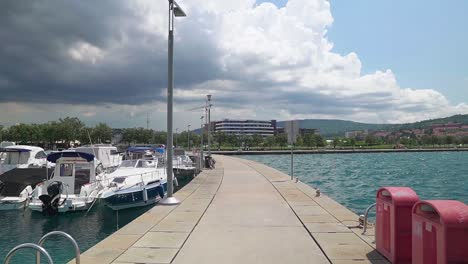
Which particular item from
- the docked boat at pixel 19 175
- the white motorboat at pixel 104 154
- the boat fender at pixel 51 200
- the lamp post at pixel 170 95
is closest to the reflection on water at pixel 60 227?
the boat fender at pixel 51 200

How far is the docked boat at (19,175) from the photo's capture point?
74.7 ft

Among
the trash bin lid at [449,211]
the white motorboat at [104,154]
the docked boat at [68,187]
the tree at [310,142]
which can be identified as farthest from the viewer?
the tree at [310,142]

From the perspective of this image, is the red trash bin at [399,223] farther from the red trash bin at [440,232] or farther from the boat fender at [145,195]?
the boat fender at [145,195]

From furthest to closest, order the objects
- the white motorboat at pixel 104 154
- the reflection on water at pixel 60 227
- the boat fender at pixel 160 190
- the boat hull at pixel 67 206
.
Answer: the white motorboat at pixel 104 154 → the boat fender at pixel 160 190 → the boat hull at pixel 67 206 → the reflection on water at pixel 60 227

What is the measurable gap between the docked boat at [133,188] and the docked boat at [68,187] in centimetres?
84

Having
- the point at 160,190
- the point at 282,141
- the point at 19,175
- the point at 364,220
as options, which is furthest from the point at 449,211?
the point at 282,141

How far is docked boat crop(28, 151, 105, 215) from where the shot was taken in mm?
19781

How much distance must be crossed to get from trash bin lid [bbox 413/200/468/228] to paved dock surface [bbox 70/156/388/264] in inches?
82.8

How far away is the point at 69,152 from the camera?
22.2 meters

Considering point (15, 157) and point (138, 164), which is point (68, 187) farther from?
point (15, 157)

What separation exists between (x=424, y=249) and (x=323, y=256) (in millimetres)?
2445

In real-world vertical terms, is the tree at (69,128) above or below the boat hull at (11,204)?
above

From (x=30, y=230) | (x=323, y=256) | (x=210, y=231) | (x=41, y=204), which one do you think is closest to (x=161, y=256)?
(x=210, y=231)

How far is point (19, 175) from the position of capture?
87.4ft
